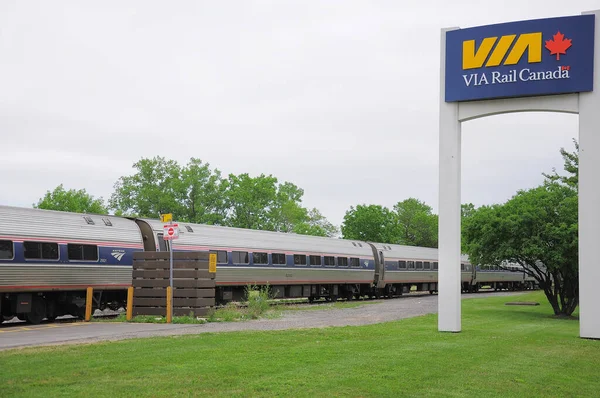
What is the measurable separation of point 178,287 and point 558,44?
1223cm

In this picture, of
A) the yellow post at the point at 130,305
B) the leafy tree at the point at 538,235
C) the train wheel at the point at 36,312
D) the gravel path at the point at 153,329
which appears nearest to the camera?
the gravel path at the point at 153,329

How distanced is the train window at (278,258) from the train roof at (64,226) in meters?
9.25

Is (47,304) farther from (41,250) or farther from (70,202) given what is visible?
(70,202)

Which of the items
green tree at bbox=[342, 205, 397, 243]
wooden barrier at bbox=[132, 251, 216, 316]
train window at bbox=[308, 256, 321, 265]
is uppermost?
green tree at bbox=[342, 205, 397, 243]

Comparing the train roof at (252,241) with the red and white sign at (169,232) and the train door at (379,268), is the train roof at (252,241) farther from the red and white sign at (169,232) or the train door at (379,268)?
the red and white sign at (169,232)

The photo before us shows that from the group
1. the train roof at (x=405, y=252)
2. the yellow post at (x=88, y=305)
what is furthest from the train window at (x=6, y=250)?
the train roof at (x=405, y=252)

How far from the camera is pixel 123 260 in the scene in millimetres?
23875

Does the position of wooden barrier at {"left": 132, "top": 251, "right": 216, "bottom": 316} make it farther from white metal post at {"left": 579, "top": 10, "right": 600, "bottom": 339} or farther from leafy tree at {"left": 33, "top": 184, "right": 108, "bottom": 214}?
leafy tree at {"left": 33, "top": 184, "right": 108, "bottom": 214}

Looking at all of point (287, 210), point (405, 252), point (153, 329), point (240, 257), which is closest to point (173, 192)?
point (287, 210)

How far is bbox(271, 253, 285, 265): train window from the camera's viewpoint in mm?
33125

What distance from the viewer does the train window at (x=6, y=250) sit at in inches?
776

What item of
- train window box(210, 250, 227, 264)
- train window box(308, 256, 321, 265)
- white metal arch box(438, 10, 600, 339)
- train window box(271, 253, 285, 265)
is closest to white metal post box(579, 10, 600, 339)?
white metal arch box(438, 10, 600, 339)

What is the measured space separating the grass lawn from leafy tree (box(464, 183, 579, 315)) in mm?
8294

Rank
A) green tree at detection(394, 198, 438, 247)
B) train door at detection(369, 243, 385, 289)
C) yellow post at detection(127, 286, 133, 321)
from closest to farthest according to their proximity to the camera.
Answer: yellow post at detection(127, 286, 133, 321) < train door at detection(369, 243, 385, 289) < green tree at detection(394, 198, 438, 247)
